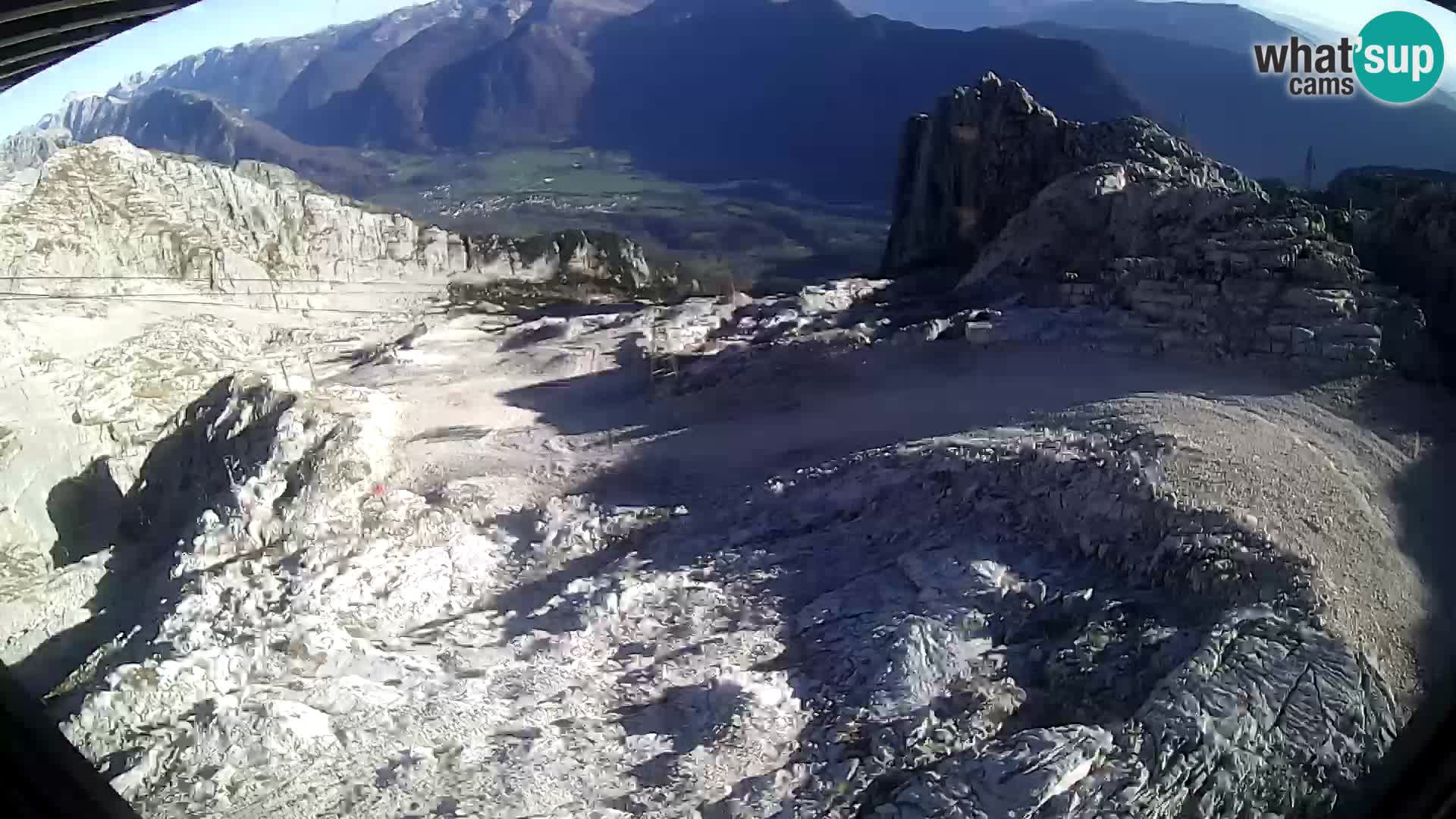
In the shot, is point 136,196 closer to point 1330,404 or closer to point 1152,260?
point 1152,260

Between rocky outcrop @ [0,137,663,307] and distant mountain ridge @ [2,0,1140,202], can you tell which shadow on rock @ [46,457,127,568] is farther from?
distant mountain ridge @ [2,0,1140,202]

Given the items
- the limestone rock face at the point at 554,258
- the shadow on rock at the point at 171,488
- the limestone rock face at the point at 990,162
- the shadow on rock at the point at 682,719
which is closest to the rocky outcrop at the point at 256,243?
the limestone rock face at the point at 554,258

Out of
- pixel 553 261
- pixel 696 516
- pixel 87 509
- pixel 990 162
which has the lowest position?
pixel 696 516

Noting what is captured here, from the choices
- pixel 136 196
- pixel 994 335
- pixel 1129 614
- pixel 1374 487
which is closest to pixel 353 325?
pixel 136 196

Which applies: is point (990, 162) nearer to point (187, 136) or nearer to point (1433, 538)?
point (1433, 538)

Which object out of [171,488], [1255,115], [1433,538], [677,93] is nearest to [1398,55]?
[1255,115]

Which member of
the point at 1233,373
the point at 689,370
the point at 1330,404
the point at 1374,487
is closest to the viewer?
the point at 1374,487
